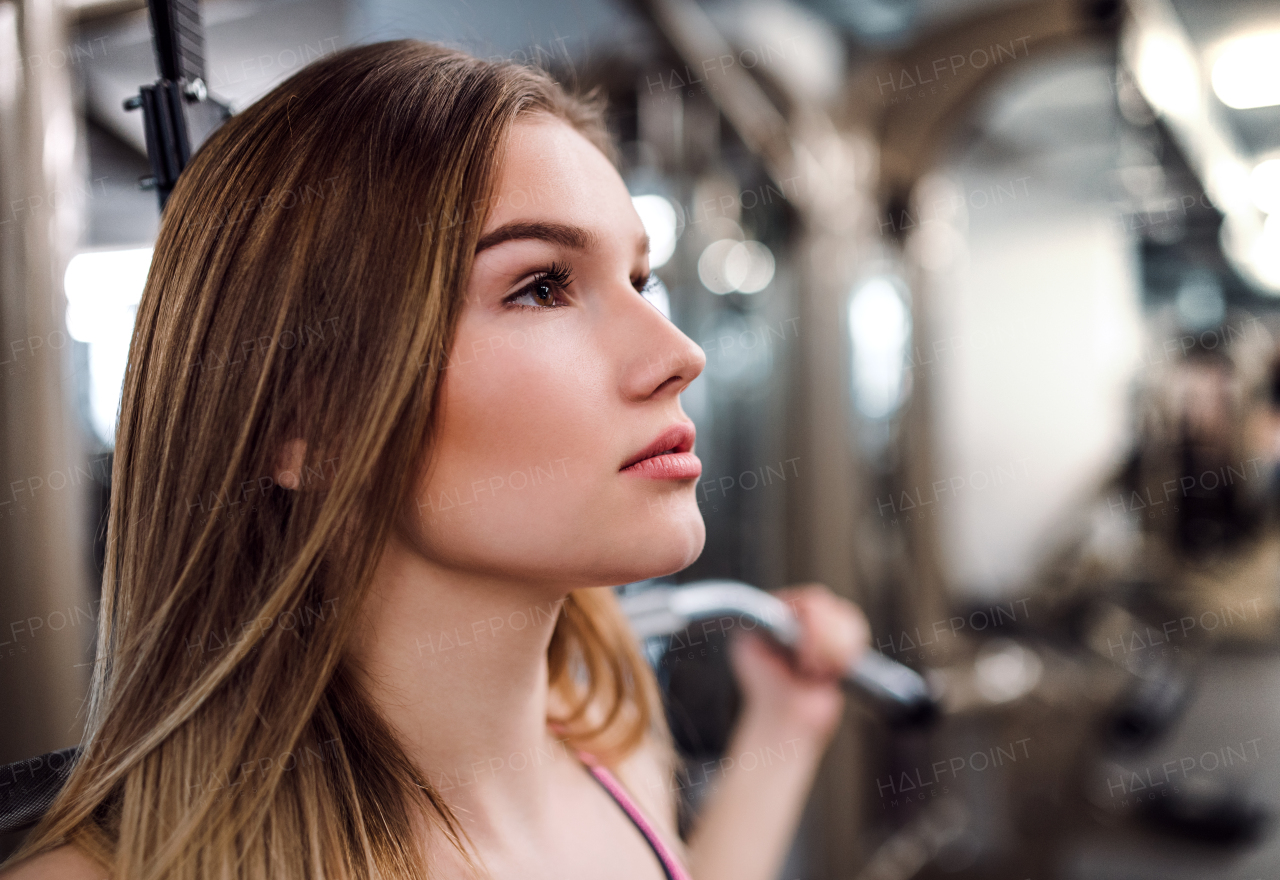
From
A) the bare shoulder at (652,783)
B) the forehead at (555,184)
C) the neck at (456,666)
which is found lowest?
the bare shoulder at (652,783)

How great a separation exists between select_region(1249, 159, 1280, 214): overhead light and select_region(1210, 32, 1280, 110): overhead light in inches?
33.3

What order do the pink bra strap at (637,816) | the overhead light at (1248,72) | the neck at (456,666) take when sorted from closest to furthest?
the neck at (456,666) → the pink bra strap at (637,816) → the overhead light at (1248,72)

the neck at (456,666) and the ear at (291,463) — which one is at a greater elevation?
the ear at (291,463)

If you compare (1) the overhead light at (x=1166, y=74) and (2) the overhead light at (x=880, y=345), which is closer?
(1) the overhead light at (x=1166, y=74)

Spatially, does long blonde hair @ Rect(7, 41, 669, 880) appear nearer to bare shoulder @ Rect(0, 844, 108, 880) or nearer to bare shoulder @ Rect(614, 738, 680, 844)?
bare shoulder @ Rect(0, 844, 108, 880)

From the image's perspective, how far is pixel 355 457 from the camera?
0.48m

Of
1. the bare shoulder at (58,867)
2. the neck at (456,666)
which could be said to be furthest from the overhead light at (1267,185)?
the bare shoulder at (58,867)

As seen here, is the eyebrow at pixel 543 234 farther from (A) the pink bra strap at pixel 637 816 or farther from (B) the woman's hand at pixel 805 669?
(B) the woman's hand at pixel 805 669

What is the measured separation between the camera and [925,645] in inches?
97.7

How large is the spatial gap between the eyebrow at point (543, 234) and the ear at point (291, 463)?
156mm

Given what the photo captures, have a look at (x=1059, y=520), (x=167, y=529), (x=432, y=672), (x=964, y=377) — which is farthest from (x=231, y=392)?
(x=1059, y=520)

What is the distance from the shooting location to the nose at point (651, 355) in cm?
52

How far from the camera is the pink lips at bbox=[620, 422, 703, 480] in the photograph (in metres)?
0.52

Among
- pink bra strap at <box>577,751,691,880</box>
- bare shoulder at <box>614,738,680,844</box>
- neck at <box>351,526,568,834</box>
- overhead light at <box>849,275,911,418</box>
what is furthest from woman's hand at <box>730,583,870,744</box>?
overhead light at <box>849,275,911,418</box>
